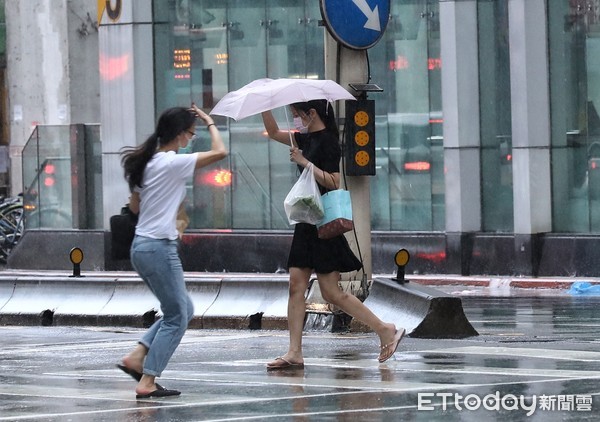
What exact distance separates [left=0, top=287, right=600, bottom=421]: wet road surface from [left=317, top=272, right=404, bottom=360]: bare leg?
8.0 inches

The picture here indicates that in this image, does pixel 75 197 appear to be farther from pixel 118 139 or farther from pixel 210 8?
pixel 210 8

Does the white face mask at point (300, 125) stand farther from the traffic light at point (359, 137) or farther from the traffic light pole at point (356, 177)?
the traffic light pole at point (356, 177)

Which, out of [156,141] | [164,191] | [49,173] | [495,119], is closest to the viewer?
[164,191]

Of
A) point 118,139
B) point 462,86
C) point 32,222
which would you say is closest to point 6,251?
point 32,222

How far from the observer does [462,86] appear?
25344mm

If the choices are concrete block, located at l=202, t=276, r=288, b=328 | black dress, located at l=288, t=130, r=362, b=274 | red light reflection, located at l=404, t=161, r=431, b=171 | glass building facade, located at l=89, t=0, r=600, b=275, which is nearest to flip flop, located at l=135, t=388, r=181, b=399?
black dress, located at l=288, t=130, r=362, b=274

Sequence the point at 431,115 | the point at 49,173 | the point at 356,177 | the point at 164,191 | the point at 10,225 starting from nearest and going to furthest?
the point at 164,191
the point at 356,177
the point at 431,115
the point at 49,173
the point at 10,225

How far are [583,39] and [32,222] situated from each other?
1104cm

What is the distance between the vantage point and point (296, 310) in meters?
12.2

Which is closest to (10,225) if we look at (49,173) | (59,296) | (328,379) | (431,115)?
(49,173)

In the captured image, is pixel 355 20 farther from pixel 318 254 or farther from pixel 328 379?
pixel 328 379

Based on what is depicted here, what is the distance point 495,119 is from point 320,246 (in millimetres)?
13732

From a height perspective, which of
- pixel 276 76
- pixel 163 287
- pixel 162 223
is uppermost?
pixel 276 76

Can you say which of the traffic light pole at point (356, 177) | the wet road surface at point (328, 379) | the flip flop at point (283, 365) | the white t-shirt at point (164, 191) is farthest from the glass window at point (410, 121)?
the white t-shirt at point (164, 191)
